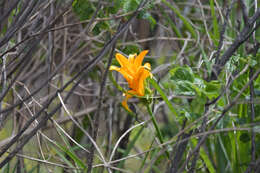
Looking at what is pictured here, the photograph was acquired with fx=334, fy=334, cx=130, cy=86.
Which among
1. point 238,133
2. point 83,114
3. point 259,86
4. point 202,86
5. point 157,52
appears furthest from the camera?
point 157,52

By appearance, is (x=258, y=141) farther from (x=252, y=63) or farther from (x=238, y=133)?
(x=252, y=63)

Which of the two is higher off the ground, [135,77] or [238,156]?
[135,77]

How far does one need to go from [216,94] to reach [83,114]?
98 cm

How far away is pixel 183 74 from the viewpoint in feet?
2.24

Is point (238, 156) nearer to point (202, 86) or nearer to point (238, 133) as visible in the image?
point (238, 133)

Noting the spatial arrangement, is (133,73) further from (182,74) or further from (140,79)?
(182,74)

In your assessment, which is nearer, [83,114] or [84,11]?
[84,11]

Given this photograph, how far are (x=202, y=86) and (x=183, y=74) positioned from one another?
46 millimetres

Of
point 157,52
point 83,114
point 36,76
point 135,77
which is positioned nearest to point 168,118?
point 157,52

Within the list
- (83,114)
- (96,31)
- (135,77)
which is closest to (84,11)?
(96,31)

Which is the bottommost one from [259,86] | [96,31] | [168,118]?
[168,118]

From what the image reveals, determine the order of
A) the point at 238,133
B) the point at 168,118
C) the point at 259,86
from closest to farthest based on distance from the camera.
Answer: the point at 259,86
the point at 238,133
the point at 168,118

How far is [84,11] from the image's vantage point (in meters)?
0.94

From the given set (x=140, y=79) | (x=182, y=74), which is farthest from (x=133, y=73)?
(x=182, y=74)
